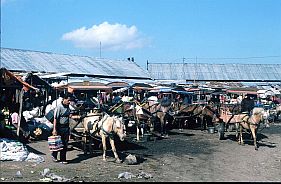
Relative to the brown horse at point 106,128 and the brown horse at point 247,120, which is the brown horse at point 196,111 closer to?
the brown horse at point 247,120

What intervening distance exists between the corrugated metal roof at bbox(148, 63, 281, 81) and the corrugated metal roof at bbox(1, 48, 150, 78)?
996 centimetres

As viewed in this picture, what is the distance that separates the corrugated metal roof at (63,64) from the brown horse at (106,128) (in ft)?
76.0

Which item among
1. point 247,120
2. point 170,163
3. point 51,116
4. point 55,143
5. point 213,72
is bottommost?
point 170,163

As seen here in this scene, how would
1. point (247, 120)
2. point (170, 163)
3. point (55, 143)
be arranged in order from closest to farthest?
point (55, 143)
point (170, 163)
point (247, 120)

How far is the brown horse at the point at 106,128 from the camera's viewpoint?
11250 millimetres

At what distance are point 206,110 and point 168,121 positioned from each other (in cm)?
224

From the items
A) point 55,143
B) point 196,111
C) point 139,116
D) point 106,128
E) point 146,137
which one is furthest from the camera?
point 196,111

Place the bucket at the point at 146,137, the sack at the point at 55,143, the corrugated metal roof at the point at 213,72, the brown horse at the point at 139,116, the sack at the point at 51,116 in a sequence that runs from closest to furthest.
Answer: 1. the sack at the point at 55,143
2. the sack at the point at 51,116
3. the bucket at the point at 146,137
4. the brown horse at the point at 139,116
5. the corrugated metal roof at the point at 213,72

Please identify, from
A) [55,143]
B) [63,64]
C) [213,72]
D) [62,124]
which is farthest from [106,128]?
[213,72]

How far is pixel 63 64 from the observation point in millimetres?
39688

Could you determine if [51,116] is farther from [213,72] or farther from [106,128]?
[213,72]

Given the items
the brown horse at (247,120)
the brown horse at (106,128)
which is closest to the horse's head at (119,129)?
the brown horse at (106,128)

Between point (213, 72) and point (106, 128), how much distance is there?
50.3m

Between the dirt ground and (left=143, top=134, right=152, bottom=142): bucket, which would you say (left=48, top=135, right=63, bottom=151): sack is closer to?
the dirt ground
